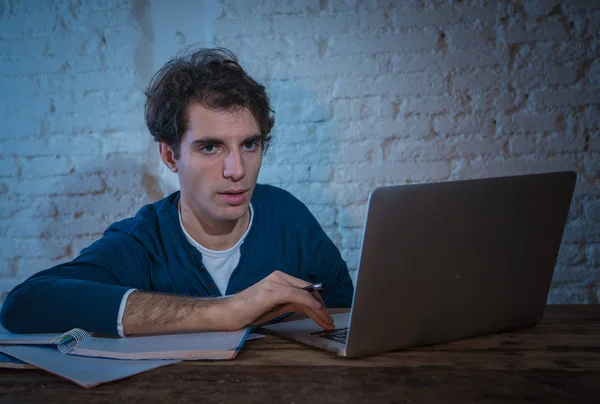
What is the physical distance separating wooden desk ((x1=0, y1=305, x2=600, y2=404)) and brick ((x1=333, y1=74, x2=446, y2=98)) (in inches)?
51.5

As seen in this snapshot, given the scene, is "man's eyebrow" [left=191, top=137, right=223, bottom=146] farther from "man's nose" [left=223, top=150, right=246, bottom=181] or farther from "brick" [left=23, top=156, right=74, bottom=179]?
"brick" [left=23, top=156, right=74, bottom=179]

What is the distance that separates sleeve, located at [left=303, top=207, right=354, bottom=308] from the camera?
1.84m

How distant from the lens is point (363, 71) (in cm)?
221

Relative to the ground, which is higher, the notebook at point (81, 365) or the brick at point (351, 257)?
the notebook at point (81, 365)

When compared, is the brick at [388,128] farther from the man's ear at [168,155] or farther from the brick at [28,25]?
the brick at [28,25]

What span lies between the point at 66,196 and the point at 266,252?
3.34 feet

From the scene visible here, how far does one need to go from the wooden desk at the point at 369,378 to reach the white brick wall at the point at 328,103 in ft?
4.01

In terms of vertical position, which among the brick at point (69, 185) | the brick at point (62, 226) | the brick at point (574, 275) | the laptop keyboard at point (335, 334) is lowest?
the brick at point (574, 275)

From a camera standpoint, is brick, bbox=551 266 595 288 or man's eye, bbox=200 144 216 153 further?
brick, bbox=551 266 595 288

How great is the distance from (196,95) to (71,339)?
0.84 metres

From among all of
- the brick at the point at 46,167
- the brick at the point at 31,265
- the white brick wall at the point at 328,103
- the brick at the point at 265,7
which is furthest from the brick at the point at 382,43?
the brick at the point at 31,265

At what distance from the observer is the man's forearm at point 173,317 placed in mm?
1136

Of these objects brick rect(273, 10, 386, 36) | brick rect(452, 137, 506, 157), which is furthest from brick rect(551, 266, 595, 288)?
brick rect(273, 10, 386, 36)

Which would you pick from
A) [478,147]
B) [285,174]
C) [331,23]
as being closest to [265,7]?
[331,23]
